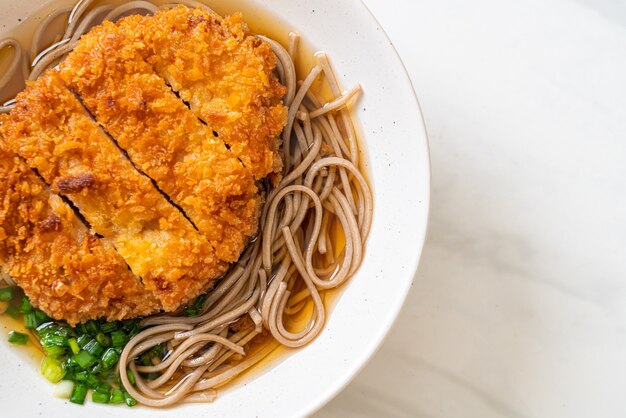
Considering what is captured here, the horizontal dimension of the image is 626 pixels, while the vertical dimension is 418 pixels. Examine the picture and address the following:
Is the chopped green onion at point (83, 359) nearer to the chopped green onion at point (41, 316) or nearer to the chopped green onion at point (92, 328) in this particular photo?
the chopped green onion at point (92, 328)

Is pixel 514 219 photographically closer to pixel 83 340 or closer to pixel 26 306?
pixel 83 340

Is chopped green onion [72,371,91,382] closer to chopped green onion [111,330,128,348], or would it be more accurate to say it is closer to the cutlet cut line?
chopped green onion [111,330,128,348]

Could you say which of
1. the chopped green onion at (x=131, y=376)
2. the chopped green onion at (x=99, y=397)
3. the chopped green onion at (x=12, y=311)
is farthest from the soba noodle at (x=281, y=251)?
the chopped green onion at (x=12, y=311)

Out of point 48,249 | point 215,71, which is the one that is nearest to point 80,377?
point 48,249

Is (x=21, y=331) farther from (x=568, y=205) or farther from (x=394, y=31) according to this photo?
(x=568, y=205)

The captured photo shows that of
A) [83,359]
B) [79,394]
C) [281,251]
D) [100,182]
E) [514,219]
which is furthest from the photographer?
[514,219]

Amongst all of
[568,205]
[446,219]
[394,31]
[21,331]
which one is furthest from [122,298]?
[568,205]
